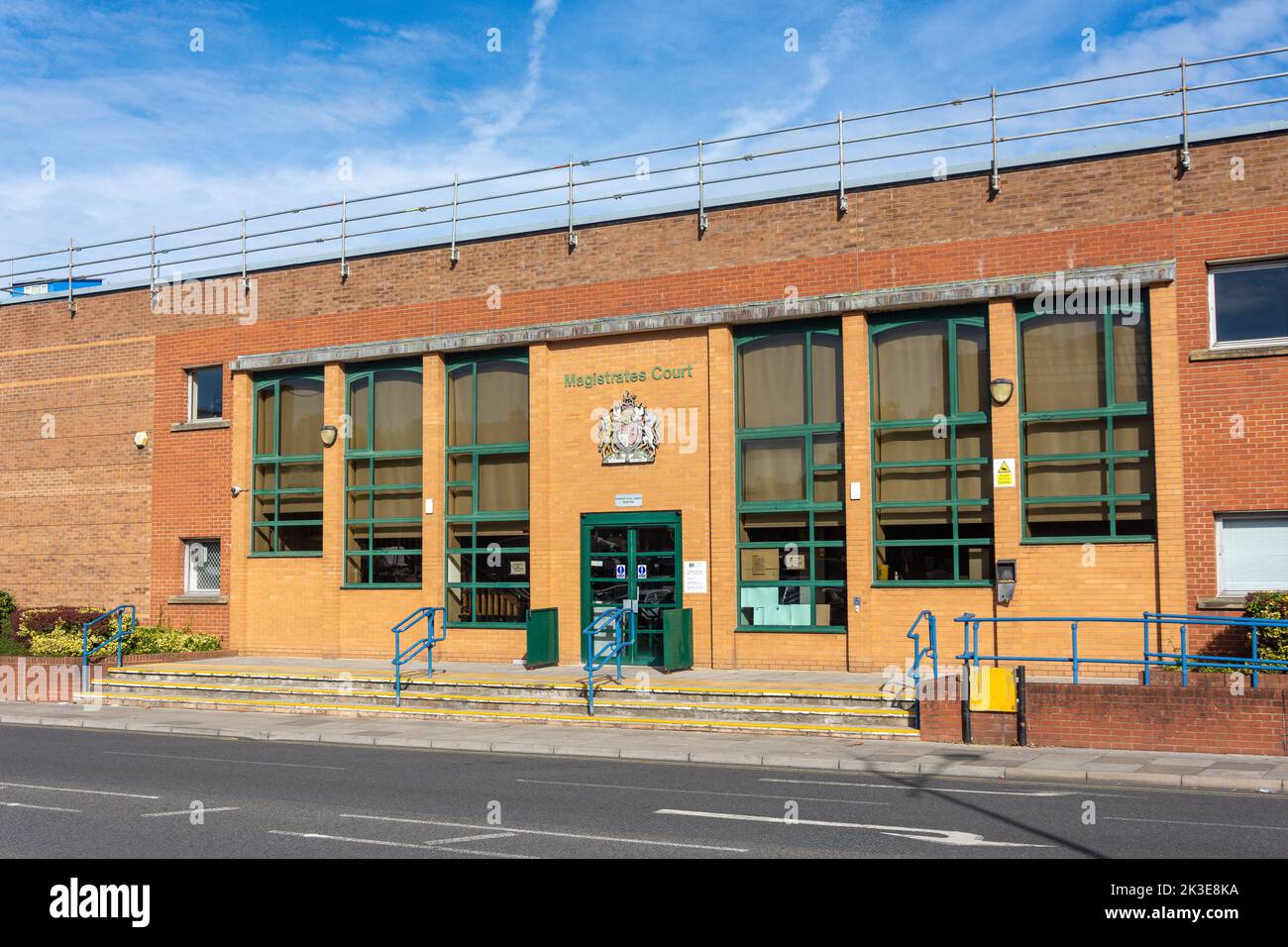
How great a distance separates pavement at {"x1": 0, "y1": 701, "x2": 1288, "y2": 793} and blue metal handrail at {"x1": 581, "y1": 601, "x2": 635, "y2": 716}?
786 mm

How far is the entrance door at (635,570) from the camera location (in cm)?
2142

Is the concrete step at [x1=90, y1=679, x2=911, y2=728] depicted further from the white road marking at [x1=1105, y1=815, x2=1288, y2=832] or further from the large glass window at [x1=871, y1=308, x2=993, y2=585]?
the white road marking at [x1=1105, y1=815, x2=1288, y2=832]

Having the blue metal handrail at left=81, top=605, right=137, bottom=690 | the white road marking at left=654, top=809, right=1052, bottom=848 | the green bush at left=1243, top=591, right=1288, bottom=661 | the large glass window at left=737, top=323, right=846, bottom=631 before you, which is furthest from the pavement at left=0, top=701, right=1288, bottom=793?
the large glass window at left=737, top=323, right=846, bottom=631

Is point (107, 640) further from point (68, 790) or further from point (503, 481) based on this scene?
point (68, 790)

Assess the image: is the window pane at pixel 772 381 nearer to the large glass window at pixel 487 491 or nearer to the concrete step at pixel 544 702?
the large glass window at pixel 487 491

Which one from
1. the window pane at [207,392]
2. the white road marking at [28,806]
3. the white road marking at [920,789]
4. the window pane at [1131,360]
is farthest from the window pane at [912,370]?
the window pane at [207,392]

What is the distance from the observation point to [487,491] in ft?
76.6

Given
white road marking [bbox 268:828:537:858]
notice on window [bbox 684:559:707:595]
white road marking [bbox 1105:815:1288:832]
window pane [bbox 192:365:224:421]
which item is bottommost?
white road marking [bbox 1105:815:1288:832]

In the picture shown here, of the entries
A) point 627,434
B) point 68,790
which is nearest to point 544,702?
point 627,434

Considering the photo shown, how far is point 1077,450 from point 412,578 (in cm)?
1207

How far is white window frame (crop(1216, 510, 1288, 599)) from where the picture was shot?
1759cm
